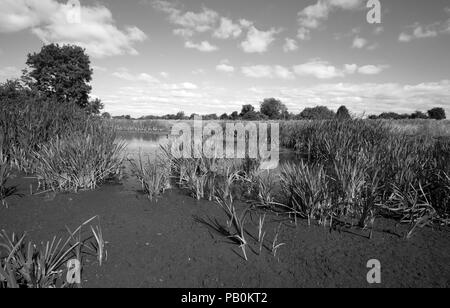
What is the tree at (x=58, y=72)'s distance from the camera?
3581cm

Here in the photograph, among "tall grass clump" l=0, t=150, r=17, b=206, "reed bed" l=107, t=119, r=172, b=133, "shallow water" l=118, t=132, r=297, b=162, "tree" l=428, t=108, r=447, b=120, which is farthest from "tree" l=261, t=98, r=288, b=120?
"tall grass clump" l=0, t=150, r=17, b=206

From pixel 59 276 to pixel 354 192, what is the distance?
4461 millimetres

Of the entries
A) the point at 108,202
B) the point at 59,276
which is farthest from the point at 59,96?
the point at 59,276

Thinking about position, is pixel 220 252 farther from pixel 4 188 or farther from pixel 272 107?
pixel 272 107

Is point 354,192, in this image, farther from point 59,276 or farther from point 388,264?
point 59,276

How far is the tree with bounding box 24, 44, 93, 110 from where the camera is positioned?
35812mm

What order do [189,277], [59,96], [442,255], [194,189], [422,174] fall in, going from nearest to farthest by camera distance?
[189,277], [442,255], [422,174], [194,189], [59,96]

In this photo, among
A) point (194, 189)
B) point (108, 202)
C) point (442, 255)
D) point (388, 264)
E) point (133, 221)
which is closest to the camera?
point (388, 264)

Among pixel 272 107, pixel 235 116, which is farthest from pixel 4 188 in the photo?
pixel 272 107

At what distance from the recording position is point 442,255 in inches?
135

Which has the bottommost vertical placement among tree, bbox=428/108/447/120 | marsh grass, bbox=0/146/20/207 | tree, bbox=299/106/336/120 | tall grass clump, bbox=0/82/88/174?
marsh grass, bbox=0/146/20/207

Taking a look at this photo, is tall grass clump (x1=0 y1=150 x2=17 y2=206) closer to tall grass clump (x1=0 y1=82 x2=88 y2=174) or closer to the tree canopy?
tall grass clump (x1=0 y1=82 x2=88 y2=174)
